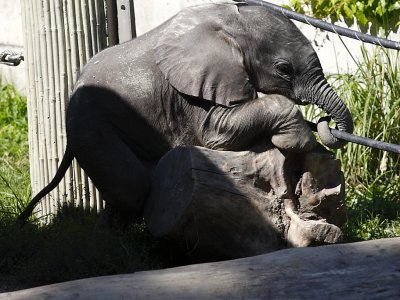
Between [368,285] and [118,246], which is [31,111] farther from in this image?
[368,285]

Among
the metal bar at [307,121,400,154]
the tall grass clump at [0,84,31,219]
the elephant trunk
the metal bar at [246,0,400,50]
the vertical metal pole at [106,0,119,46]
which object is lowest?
the tall grass clump at [0,84,31,219]

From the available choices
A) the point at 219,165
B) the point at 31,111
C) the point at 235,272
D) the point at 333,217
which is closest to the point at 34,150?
the point at 31,111

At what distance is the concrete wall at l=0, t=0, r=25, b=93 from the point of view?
10.4 metres

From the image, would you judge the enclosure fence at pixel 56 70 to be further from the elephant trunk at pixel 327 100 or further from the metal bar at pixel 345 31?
the elephant trunk at pixel 327 100

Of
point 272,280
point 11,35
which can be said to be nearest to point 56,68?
point 272,280

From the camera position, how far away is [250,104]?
5395 millimetres

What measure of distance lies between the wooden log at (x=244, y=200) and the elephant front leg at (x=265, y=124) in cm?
8

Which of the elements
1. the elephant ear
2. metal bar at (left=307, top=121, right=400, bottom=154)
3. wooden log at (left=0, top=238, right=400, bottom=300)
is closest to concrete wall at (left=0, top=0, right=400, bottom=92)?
metal bar at (left=307, top=121, right=400, bottom=154)

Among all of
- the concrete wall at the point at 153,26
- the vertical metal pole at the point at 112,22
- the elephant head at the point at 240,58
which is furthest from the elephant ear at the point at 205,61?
the concrete wall at the point at 153,26

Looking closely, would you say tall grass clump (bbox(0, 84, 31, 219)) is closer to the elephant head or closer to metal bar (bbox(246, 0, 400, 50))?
the elephant head

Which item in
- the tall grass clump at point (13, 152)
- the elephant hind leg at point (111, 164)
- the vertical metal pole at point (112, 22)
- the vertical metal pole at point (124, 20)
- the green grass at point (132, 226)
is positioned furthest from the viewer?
the tall grass clump at point (13, 152)

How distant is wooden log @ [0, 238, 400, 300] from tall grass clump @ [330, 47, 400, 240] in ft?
10.5

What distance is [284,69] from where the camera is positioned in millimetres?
5590

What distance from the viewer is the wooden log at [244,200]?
210 inches
